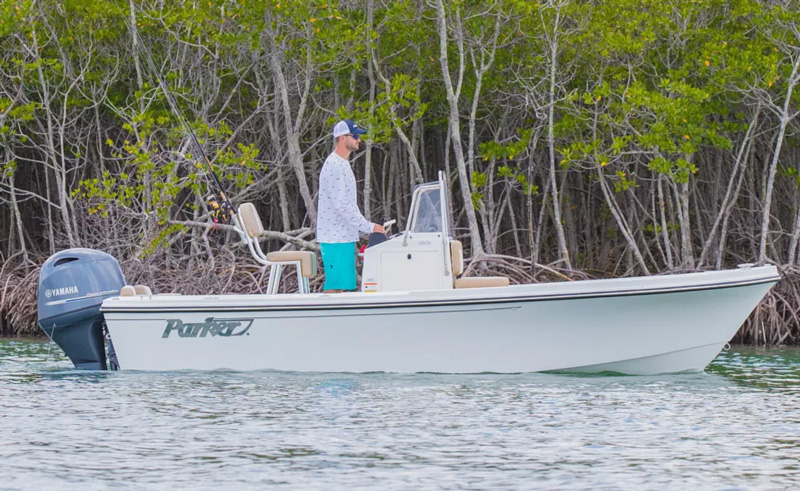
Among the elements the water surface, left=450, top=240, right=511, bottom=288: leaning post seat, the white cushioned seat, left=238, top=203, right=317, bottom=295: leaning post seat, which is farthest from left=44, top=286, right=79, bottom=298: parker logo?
left=450, top=240, right=511, bottom=288: leaning post seat

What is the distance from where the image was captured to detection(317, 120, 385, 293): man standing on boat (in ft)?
28.3

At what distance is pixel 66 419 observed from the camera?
7406 millimetres

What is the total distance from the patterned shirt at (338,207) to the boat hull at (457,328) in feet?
1.62

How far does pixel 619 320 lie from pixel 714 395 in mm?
773

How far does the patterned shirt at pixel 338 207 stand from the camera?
862cm

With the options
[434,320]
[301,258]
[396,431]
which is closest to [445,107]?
[301,258]

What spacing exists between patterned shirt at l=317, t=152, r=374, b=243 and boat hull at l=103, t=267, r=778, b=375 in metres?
0.49

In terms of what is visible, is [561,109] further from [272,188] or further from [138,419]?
[138,419]

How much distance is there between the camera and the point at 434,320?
27.7 ft

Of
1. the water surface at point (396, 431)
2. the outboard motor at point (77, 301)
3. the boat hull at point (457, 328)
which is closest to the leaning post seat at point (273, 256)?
the boat hull at point (457, 328)

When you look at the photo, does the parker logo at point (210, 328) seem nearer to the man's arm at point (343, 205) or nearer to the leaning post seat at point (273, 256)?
the leaning post seat at point (273, 256)

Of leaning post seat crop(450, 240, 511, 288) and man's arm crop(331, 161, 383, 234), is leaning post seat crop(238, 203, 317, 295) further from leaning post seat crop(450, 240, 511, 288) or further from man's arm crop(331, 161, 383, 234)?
leaning post seat crop(450, 240, 511, 288)

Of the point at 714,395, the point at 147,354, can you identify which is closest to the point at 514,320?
the point at 714,395

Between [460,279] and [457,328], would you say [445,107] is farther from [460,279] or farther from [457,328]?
[457,328]
